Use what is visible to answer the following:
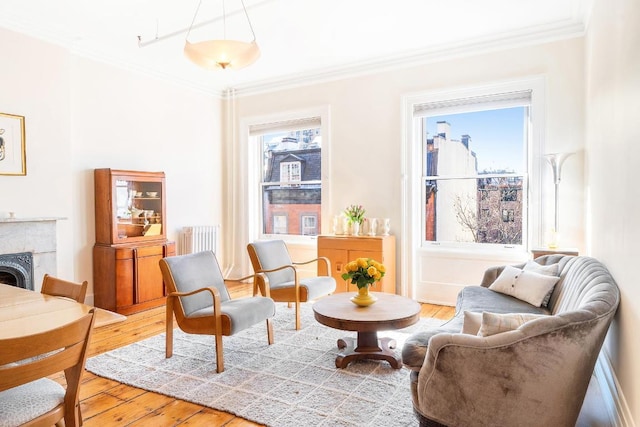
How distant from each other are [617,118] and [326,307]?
230cm

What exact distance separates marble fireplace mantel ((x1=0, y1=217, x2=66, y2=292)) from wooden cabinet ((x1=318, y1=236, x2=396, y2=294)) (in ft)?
9.65

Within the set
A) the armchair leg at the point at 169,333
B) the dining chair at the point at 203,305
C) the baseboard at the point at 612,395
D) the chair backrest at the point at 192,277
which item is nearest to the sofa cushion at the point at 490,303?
the baseboard at the point at 612,395

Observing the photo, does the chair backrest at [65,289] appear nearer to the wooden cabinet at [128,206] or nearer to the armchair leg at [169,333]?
the armchair leg at [169,333]

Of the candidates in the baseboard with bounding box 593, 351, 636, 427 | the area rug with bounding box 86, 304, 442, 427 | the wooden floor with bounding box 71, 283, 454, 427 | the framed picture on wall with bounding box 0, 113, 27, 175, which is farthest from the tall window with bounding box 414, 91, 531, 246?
the framed picture on wall with bounding box 0, 113, 27, 175

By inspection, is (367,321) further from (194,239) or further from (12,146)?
(12,146)

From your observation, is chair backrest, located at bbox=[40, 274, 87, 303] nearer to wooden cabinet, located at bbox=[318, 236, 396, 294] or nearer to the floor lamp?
wooden cabinet, located at bbox=[318, 236, 396, 294]

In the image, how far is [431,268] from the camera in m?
5.29

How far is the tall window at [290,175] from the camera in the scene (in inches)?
243

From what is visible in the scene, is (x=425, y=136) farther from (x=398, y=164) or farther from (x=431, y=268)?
(x=431, y=268)

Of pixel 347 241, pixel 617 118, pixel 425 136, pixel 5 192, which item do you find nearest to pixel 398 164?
pixel 425 136

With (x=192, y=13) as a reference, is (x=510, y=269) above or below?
below

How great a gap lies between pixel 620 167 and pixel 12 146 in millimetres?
5048

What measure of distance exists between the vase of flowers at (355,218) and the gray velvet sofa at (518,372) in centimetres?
331

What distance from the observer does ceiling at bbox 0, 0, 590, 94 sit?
3916 millimetres
